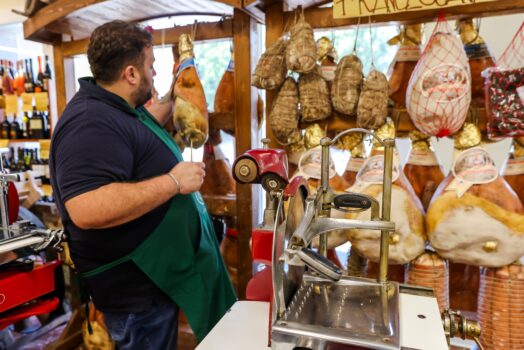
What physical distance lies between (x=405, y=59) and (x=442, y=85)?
0.26 metres

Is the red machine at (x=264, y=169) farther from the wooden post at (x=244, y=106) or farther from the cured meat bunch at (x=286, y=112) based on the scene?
the wooden post at (x=244, y=106)

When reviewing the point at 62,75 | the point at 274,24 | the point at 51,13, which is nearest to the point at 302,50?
the point at 274,24

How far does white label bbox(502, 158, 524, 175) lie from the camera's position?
1339 mm

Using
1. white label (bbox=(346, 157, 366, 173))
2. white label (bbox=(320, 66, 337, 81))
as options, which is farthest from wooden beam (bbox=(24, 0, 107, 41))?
white label (bbox=(346, 157, 366, 173))

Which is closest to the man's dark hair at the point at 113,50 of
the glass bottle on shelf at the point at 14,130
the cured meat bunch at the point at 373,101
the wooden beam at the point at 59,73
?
the cured meat bunch at the point at 373,101

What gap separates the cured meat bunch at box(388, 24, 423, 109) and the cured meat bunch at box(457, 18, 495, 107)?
0.15 m

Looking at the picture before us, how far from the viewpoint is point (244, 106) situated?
5.60 feet

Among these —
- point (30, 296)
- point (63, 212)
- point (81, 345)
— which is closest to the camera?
point (63, 212)

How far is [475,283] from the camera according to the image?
151cm

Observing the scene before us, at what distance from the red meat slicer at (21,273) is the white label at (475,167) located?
4.59ft

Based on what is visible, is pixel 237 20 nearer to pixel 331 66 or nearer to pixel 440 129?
pixel 331 66

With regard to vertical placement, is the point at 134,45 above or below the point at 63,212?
above

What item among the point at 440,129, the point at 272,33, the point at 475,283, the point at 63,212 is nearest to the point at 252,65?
the point at 272,33

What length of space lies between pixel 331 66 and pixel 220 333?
3.46 feet
